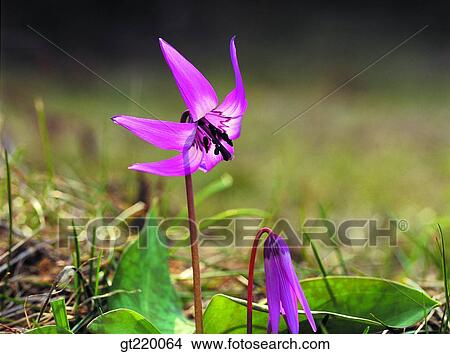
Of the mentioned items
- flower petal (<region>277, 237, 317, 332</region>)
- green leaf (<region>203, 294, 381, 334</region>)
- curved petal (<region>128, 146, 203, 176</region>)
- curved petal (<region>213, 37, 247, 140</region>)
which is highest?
curved petal (<region>213, 37, 247, 140</region>)

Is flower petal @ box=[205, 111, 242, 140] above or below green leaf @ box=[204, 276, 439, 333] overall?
above

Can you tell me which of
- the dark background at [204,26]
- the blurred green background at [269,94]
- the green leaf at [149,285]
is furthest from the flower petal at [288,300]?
the dark background at [204,26]

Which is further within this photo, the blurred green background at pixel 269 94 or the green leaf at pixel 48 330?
the blurred green background at pixel 269 94

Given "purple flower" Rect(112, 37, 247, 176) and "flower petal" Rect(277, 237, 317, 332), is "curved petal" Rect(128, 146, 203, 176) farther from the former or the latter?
"flower petal" Rect(277, 237, 317, 332)

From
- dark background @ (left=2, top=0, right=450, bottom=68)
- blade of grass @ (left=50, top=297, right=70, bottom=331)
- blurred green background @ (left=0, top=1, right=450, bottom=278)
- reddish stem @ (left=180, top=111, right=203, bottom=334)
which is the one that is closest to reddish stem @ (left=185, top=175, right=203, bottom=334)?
reddish stem @ (left=180, top=111, right=203, bottom=334)

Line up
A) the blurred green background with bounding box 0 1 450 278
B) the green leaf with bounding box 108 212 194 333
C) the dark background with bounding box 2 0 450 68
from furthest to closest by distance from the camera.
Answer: the dark background with bounding box 2 0 450 68 → the blurred green background with bounding box 0 1 450 278 → the green leaf with bounding box 108 212 194 333

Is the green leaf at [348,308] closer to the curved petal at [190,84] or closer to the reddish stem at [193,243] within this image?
the reddish stem at [193,243]
